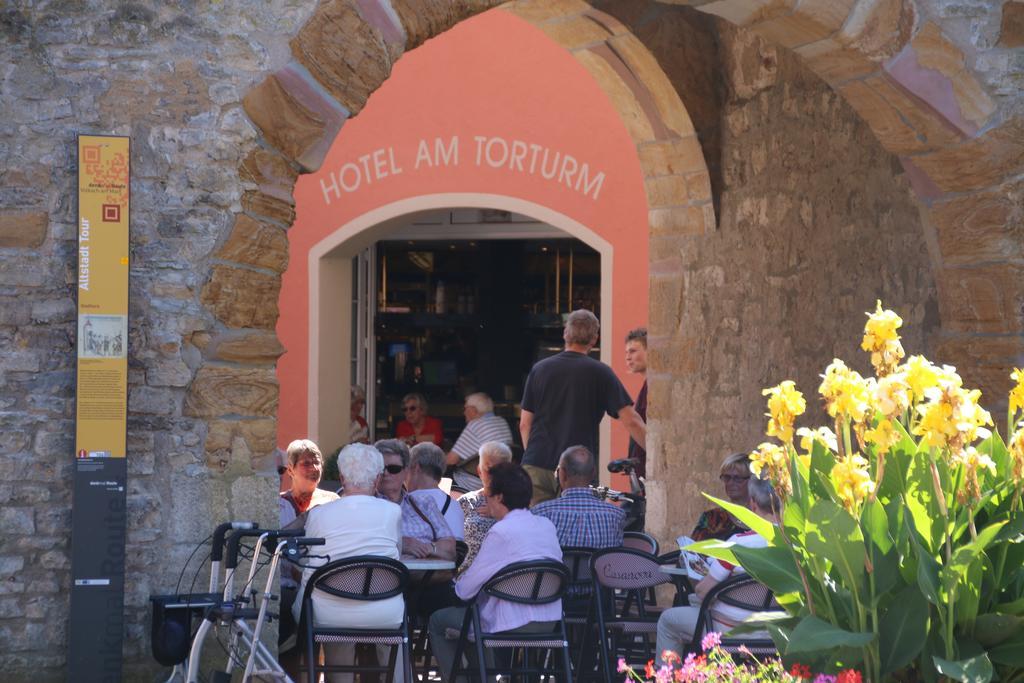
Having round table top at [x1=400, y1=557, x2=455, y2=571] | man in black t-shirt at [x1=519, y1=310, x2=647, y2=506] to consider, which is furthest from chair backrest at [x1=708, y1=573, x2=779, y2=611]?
man in black t-shirt at [x1=519, y1=310, x2=647, y2=506]

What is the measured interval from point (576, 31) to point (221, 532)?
3516 mm

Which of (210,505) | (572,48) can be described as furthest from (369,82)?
(572,48)

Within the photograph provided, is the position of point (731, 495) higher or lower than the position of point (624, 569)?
higher

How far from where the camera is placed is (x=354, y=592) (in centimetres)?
443

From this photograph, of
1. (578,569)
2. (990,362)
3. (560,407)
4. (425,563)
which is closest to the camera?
(425,563)

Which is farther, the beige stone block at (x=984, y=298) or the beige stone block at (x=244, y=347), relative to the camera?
the beige stone block at (x=984, y=298)

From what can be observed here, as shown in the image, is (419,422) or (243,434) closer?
(243,434)

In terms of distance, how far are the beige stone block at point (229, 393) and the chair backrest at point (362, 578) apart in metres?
0.54

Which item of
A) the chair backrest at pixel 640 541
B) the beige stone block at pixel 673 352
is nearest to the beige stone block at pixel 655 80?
the beige stone block at pixel 673 352

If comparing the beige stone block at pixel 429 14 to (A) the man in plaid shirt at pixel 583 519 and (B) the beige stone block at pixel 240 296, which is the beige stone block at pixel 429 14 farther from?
(A) the man in plaid shirt at pixel 583 519

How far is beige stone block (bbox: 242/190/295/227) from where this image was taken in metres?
4.47

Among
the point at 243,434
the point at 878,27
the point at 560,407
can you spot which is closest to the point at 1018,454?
the point at 243,434

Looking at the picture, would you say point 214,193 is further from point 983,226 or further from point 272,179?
point 983,226

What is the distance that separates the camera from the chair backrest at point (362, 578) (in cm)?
438
